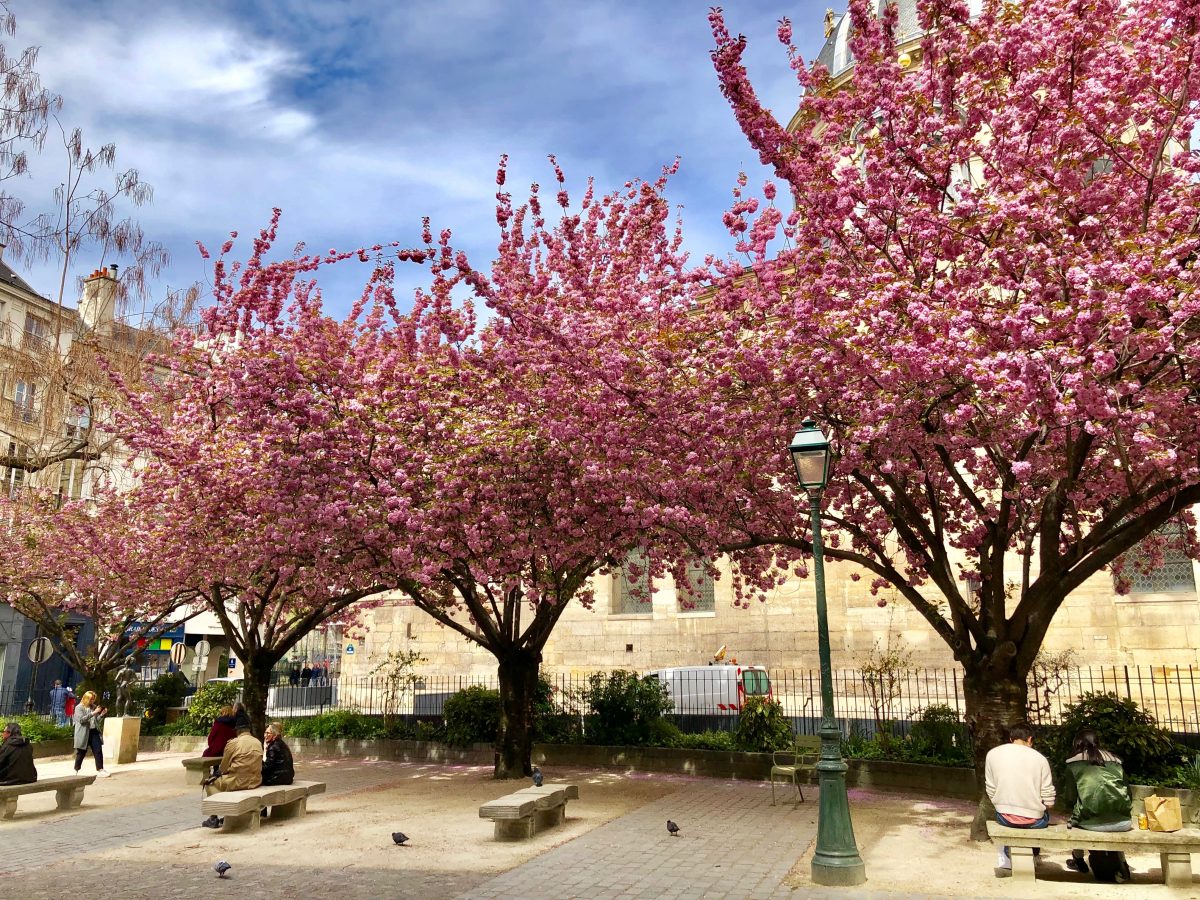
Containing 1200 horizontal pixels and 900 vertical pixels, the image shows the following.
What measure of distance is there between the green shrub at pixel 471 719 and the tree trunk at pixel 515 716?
9.95 ft

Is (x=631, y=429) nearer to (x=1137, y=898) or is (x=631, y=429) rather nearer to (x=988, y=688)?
(x=988, y=688)

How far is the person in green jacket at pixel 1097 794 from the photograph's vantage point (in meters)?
8.12

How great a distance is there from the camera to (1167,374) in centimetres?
944

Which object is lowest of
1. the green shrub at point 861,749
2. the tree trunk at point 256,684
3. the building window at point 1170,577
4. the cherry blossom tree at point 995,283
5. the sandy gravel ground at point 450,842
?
the sandy gravel ground at point 450,842

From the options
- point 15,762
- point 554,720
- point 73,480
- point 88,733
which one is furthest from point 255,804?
point 73,480

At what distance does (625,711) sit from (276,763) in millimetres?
7771

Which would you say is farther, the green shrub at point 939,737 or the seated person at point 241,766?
the green shrub at point 939,737

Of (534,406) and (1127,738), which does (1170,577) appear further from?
(534,406)

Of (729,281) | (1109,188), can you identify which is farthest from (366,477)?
(1109,188)

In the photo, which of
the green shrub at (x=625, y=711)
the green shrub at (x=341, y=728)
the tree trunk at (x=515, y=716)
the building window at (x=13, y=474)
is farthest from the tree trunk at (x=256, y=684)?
the building window at (x=13, y=474)

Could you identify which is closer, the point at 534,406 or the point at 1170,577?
the point at 534,406

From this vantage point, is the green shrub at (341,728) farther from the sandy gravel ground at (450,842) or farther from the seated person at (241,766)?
the seated person at (241,766)

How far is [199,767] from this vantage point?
15.4 meters

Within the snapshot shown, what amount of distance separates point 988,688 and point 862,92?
7.26 m
